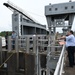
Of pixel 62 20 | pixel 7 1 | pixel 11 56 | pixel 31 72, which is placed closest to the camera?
pixel 31 72

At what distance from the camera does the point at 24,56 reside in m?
9.53

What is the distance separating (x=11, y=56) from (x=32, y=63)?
1509 millimetres

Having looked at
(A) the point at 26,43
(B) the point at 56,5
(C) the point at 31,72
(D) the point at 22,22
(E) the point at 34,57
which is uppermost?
(B) the point at 56,5

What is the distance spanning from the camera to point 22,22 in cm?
2744

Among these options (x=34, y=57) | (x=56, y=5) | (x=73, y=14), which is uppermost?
(x=56, y=5)

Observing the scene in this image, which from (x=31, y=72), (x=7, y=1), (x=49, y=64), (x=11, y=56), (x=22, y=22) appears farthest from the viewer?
(x=7, y=1)

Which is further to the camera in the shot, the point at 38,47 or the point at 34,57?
the point at 38,47

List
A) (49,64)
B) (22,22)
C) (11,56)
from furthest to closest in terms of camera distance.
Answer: (22,22)
(11,56)
(49,64)

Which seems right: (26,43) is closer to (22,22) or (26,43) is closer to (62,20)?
(22,22)

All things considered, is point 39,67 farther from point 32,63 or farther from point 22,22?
point 22,22

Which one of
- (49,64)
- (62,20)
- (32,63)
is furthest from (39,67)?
(62,20)

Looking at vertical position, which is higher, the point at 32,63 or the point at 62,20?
the point at 62,20

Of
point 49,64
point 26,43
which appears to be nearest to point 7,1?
point 26,43

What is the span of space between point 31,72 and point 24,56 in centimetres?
110
